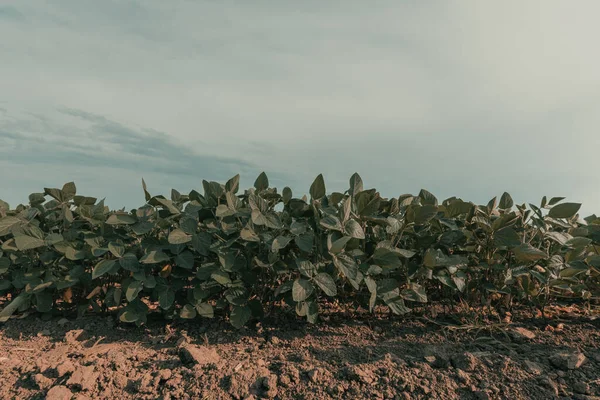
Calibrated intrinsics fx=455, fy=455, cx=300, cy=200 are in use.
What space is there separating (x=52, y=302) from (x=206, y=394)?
70.6 inches

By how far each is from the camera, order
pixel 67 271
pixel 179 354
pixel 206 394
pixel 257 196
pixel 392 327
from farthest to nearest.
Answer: pixel 67 271 → pixel 392 327 → pixel 257 196 → pixel 179 354 → pixel 206 394

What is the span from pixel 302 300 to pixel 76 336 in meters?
1.56

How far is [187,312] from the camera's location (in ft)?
9.04

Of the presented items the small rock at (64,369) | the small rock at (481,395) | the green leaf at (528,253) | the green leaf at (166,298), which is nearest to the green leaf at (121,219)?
the green leaf at (166,298)

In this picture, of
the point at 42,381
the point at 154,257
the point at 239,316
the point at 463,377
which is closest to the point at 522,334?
the point at 463,377

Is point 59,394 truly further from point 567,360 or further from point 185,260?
point 567,360

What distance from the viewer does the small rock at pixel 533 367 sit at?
236 centimetres

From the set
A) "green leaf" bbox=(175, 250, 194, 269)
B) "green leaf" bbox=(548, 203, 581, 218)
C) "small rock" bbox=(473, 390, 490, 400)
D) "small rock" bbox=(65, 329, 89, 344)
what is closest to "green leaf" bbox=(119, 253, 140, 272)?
"green leaf" bbox=(175, 250, 194, 269)

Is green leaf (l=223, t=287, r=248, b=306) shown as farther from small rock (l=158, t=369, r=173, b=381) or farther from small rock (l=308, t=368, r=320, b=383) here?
small rock (l=308, t=368, r=320, b=383)

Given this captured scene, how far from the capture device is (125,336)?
300 centimetres

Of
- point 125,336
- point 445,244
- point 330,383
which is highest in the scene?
point 445,244

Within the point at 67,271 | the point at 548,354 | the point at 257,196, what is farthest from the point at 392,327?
the point at 67,271

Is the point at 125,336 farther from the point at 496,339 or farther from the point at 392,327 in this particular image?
the point at 496,339

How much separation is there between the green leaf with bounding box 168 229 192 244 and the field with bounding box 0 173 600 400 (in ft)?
0.04
